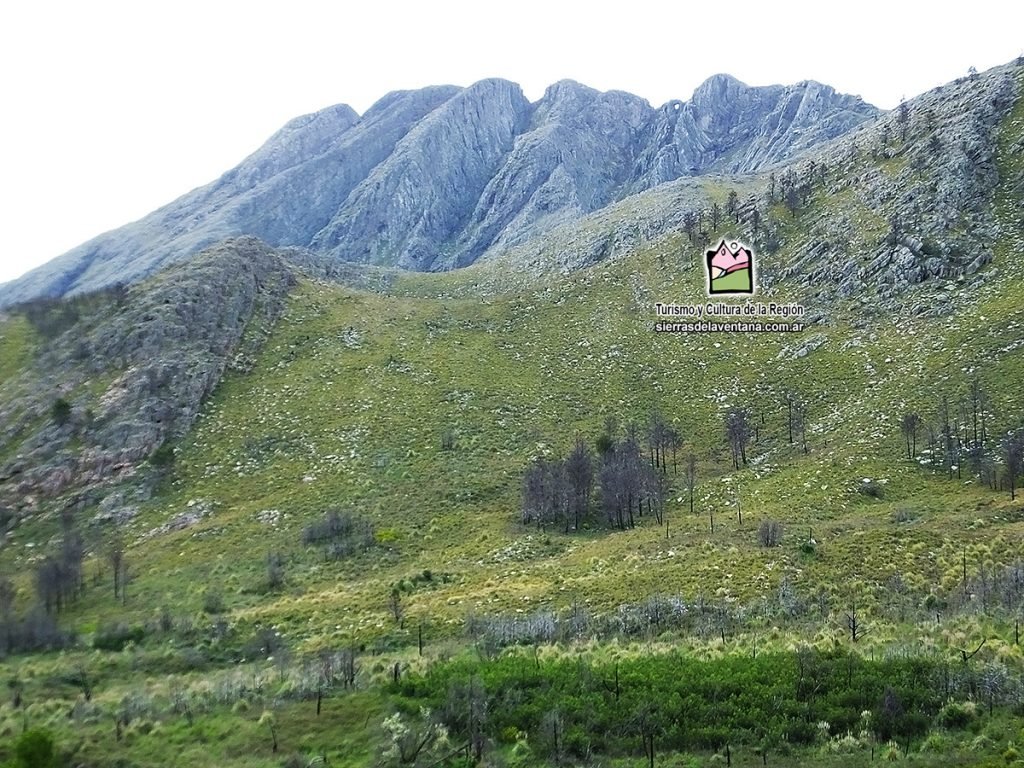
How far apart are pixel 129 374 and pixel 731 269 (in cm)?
7289

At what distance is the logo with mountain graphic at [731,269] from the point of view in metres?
80.1

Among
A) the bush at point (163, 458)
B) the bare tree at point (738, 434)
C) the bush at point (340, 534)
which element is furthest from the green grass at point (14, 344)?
the bare tree at point (738, 434)

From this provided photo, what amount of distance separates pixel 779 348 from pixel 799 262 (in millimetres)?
17444

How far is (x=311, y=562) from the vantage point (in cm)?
4159

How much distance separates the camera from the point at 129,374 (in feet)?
207

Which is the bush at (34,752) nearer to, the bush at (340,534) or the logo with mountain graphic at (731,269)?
the bush at (340,534)

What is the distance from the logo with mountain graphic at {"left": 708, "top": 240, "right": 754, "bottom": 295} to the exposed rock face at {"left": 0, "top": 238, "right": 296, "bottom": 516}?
2328 inches

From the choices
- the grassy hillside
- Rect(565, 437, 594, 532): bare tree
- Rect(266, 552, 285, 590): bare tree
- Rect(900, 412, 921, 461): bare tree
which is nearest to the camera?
the grassy hillside

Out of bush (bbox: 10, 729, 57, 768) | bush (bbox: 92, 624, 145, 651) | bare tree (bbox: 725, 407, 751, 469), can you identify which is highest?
bare tree (bbox: 725, 407, 751, 469)

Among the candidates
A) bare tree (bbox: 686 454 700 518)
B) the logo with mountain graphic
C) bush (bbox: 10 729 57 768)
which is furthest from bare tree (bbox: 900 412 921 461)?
bush (bbox: 10 729 57 768)

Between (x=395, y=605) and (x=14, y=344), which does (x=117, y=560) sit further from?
(x=14, y=344)

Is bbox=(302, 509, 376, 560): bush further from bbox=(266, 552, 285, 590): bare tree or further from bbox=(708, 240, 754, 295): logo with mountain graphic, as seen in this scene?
bbox=(708, 240, 754, 295): logo with mountain graphic

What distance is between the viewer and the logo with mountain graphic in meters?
80.1

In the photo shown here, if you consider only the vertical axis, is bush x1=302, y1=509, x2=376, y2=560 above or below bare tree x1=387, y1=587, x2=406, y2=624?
above
